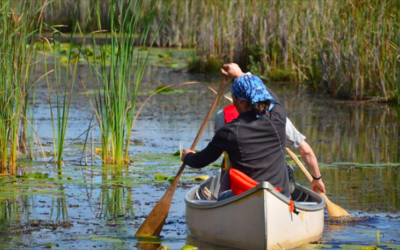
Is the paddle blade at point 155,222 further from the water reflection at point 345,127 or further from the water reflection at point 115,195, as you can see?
the water reflection at point 345,127

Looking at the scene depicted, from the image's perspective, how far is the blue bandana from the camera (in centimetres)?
535

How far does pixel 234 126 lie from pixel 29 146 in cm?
405

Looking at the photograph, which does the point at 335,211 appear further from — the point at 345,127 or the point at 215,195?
the point at 345,127

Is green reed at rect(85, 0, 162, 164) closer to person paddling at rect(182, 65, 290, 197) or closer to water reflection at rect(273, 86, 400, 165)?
water reflection at rect(273, 86, 400, 165)

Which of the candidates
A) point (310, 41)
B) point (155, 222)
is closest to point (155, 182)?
point (155, 222)

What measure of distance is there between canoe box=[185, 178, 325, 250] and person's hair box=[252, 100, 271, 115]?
21.7 inches

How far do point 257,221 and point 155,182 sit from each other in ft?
9.19

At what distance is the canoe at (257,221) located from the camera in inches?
202

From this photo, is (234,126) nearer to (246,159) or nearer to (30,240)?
(246,159)

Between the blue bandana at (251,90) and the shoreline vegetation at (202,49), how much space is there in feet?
7.35

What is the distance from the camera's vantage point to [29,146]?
29.2ft

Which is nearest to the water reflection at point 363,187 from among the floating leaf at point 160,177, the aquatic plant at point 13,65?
the floating leaf at point 160,177

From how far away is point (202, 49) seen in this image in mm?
17844

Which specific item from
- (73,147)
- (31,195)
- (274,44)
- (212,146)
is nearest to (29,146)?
(73,147)
